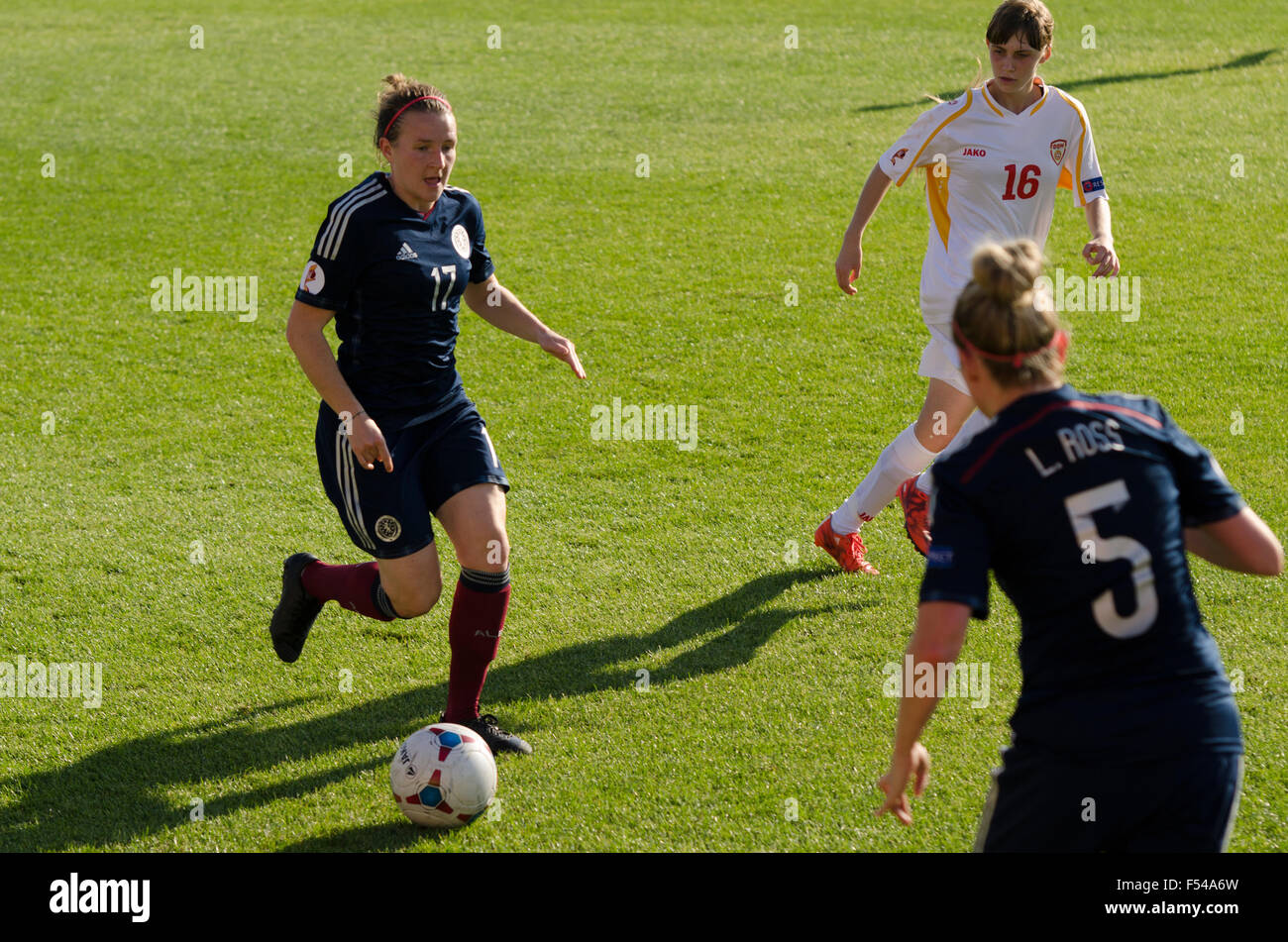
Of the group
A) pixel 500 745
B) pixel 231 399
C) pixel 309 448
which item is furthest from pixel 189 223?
pixel 500 745

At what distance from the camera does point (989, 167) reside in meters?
5.95

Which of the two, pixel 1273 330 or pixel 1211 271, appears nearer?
pixel 1273 330

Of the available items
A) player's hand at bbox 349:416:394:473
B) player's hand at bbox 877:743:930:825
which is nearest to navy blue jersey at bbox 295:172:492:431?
player's hand at bbox 349:416:394:473

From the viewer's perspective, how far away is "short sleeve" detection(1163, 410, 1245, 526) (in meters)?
3.02

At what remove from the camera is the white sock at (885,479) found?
6.22 metres

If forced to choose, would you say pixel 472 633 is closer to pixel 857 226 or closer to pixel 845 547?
pixel 845 547

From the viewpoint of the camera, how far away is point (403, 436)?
196 inches

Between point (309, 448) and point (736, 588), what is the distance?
3223 mm

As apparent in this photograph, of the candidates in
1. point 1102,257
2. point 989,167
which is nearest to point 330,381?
point 989,167

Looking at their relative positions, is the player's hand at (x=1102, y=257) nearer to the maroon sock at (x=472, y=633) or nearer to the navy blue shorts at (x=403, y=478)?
the navy blue shorts at (x=403, y=478)

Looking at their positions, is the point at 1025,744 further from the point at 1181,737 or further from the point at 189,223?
the point at 189,223

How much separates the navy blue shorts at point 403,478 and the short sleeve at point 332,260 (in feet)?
1.50

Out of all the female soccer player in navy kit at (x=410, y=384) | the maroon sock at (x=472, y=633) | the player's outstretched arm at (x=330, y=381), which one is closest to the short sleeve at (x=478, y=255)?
the female soccer player in navy kit at (x=410, y=384)

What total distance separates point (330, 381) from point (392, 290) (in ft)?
1.35
